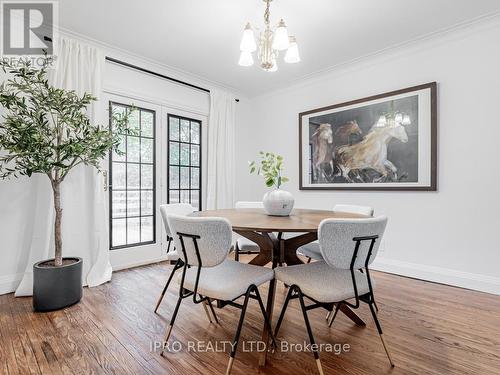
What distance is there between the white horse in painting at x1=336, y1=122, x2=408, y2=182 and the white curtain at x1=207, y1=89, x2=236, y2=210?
169 centimetres

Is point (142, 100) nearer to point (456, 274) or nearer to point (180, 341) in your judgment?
point (180, 341)

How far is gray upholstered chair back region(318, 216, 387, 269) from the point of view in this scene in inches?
54.9

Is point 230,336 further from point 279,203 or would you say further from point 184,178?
point 184,178

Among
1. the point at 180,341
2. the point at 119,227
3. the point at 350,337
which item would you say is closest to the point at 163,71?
the point at 119,227

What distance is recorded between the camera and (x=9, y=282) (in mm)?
2629

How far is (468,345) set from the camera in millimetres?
1790

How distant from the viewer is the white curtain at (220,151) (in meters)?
4.18

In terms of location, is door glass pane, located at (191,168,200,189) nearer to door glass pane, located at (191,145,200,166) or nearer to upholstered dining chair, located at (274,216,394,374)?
door glass pane, located at (191,145,200,166)

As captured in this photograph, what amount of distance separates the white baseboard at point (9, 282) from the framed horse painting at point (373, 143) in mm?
3436

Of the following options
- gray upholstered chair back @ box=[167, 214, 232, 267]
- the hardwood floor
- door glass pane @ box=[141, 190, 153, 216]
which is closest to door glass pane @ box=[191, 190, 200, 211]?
door glass pane @ box=[141, 190, 153, 216]

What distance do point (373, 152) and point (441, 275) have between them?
1499 mm

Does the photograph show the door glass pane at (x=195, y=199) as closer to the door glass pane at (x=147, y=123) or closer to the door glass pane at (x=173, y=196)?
the door glass pane at (x=173, y=196)

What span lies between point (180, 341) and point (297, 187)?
2885 millimetres

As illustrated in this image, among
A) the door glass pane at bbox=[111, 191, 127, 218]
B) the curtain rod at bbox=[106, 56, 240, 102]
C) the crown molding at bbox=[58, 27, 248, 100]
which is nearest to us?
the crown molding at bbox=[58, 27, 248, 100]
